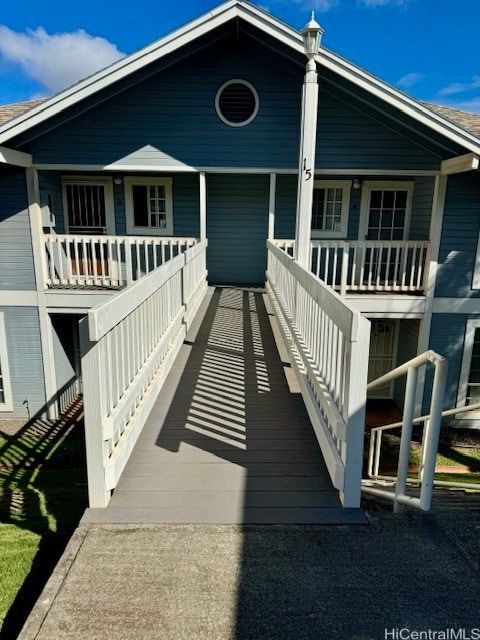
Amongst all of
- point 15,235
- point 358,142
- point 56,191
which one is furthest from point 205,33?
point 15,235

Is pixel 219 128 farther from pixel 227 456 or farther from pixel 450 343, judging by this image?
pixel 227 456

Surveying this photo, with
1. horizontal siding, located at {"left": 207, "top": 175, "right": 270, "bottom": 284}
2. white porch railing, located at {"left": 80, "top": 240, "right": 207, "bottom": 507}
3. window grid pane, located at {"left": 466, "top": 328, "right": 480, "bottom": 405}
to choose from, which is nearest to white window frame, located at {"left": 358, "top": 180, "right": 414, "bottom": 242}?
horizontal siding, located at {"left": 207, "top": 175, "right": 270, "bottom": 284}

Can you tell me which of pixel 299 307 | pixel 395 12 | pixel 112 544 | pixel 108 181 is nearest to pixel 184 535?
pixel 112 544

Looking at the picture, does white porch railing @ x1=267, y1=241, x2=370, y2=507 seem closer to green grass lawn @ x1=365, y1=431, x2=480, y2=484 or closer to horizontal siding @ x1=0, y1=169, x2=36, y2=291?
green grass lawn @ x1=365, y1=431, x2=480, y2=484

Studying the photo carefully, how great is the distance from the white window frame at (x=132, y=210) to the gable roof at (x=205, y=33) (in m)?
2.59

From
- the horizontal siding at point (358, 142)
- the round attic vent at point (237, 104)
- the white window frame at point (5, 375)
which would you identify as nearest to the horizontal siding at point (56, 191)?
the white window frame at point (5, 375)

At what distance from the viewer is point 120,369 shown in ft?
9.88

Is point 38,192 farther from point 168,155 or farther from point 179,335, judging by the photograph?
point 179,335

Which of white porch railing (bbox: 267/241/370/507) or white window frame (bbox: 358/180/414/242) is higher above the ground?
white window frame (bbox: 358/180/414/242)

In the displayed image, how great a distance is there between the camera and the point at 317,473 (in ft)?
9.95

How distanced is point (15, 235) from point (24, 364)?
104 inches

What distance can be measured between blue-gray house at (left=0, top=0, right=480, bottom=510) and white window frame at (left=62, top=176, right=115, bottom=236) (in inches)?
14.6

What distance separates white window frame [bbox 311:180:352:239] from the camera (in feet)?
31.6

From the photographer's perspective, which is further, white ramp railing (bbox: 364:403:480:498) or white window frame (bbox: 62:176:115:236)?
white window frame (bbox: 62:176:115:236)
